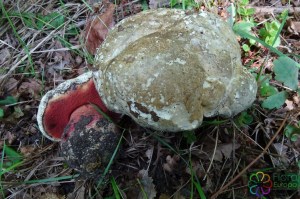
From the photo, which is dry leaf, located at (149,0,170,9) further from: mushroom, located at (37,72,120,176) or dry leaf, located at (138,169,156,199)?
dry leaf, located at (138,169,156,199)

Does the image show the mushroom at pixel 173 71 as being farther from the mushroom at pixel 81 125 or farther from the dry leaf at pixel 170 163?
the dry leaf at pixel 170 163

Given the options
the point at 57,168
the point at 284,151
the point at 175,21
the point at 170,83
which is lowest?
the point at 284,151

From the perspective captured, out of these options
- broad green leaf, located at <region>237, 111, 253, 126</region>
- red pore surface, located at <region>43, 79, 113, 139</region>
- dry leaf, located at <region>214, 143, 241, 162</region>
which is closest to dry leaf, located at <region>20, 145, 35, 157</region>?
red pore surface, located at <region>43, 79, 113, 139</region>

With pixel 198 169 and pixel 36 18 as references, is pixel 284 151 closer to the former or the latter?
pixel 198 169

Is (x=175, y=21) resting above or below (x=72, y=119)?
above

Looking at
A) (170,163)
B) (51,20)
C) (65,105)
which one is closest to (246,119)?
(170,163)

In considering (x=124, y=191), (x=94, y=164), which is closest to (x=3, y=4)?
(x=94, y=164)

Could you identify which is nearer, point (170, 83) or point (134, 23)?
point (170, 83)

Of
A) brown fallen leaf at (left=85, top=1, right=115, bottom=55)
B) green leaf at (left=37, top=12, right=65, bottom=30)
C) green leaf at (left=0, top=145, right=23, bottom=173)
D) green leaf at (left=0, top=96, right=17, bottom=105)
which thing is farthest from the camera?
green leaf at (left=37, top=12, right=65, bottom=30)
